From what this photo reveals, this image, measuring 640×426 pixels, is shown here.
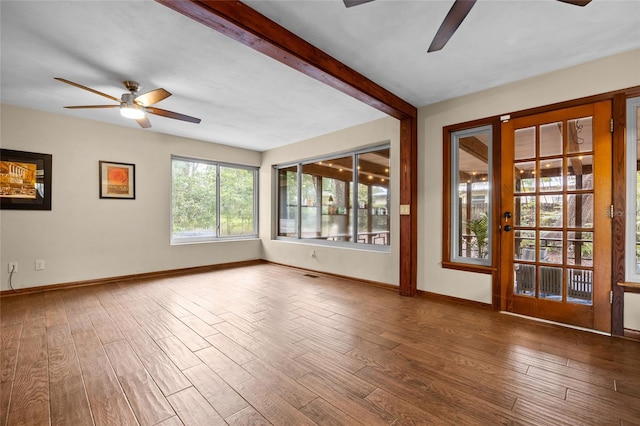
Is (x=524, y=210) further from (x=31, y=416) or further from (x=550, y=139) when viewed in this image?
(x=31, y=416)

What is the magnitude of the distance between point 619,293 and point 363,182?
3.29 meters

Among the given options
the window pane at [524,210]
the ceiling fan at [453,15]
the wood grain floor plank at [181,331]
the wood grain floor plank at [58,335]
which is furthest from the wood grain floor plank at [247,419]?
the window pane at [524,210]

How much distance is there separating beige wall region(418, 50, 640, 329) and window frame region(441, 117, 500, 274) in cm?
7

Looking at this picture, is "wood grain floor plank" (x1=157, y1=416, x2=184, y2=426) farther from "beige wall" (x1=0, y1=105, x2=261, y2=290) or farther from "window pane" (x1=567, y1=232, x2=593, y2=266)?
"beige wall" (x1=0, y1=105, x2=261, y2=290)

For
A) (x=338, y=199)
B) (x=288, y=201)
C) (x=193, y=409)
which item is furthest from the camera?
(x=288, y=201)

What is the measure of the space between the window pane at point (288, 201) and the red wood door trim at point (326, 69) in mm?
2698

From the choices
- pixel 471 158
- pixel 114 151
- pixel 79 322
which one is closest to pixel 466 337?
pixel 471 158

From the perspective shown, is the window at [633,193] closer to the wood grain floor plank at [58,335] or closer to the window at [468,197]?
the window at [468,197]

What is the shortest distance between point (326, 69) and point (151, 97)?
6.28ft

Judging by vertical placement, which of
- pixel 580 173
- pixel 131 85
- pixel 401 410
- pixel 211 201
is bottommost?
pixel 401 410

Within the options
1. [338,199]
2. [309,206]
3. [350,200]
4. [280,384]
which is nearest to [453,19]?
[280,384]

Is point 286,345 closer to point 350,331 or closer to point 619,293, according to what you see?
point 350,331

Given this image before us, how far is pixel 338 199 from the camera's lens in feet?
17.5

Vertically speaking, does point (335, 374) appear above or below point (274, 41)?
below
